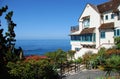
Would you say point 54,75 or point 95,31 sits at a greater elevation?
point 95,31

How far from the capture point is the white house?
159 feet

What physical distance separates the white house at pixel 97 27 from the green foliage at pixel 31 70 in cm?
1766

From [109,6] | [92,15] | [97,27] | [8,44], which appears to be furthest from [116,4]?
[8,44]

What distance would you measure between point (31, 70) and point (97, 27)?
29.0 m

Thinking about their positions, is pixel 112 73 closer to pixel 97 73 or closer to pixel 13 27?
pixel 97 73

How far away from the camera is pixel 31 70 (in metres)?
27.9

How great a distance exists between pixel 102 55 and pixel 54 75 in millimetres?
7665

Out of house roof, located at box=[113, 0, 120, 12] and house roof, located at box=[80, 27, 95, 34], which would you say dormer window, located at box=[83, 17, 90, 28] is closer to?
house roof, located at box=[80, 27, 95, 34]

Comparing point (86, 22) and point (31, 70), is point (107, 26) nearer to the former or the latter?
point (86, 22)

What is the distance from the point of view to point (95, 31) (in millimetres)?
54938

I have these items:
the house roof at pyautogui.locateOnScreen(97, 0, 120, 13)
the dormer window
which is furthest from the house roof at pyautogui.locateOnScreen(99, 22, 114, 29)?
the dormer window

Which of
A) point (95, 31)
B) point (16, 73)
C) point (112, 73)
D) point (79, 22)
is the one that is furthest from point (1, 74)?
point (79, 22)

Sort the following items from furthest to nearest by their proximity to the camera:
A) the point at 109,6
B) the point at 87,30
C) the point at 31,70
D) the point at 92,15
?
the point at 87,30 < the point at 92,15 < the point at 109,6 < the point at 31,70

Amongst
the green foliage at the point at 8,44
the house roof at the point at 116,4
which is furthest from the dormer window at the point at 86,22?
the green foliage at the point at 8,44
